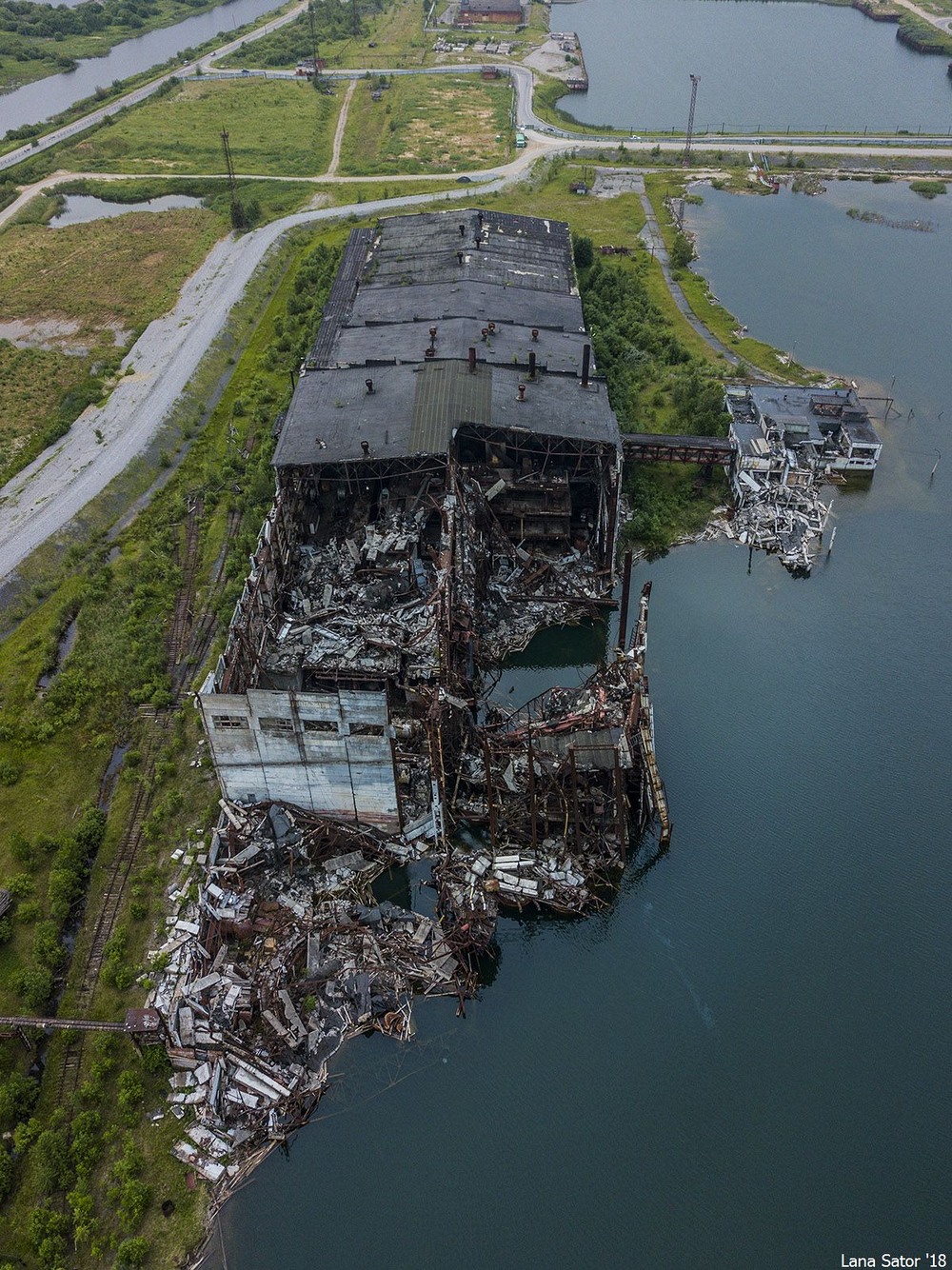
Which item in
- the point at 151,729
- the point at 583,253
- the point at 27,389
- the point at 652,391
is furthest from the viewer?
the point at 583,253

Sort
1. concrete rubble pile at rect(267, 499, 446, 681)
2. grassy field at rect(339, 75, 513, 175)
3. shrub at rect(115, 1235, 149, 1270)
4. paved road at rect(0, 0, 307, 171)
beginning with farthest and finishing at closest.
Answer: paved road at rect(0, 0, 307, 171) → grassy field at rect(339, 75, 513, 175) → concrete rubble pile at rect(267, 499, 446, 681) → shrub at rect(115, 1235, 149, 1270)

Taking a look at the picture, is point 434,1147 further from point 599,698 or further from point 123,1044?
point 599,698

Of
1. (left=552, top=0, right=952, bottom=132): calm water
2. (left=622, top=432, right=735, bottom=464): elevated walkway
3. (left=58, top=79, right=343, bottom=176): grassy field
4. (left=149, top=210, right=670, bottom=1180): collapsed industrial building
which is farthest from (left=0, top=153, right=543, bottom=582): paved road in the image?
(left=552, top=0, right=952, bottom=132): calm water

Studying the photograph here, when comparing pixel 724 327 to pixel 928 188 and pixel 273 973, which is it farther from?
pixel 273 973

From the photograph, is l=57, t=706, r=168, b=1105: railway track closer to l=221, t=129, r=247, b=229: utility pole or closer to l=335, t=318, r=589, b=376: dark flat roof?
l=335, t=318, r=589, b=376: dark flat roof

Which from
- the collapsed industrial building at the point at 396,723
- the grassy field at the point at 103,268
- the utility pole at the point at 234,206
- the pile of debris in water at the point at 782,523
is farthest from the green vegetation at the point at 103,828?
the utility pole at the point at 234,206

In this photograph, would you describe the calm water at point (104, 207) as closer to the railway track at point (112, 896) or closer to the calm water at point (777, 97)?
the calm water at point (777, 97)

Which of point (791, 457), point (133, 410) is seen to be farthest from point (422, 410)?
point (133, 410)
